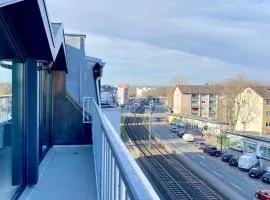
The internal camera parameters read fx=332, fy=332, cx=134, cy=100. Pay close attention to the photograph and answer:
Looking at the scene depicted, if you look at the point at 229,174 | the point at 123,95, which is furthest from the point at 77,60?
the point at 123,95

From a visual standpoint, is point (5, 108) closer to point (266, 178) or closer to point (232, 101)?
point (266, 178)

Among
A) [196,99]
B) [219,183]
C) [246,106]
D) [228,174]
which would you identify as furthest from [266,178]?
[196,99]

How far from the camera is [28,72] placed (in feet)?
10.0

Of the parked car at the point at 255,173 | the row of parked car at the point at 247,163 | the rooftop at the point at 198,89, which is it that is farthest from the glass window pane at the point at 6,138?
the rooftop at the point at 198,89

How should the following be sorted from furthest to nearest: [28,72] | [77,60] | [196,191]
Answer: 1. [196,191]
2. [77,60]
3. [28,72]

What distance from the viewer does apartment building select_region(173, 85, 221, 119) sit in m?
45.7

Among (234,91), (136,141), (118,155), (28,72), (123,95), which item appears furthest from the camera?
(123,95)

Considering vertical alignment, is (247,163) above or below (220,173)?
above

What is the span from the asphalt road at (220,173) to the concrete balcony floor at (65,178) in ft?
33.4

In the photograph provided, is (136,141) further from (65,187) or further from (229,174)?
(65,187)

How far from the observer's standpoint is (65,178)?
3494 mm

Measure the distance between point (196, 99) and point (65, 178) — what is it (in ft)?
145

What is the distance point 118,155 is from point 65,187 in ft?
7.69

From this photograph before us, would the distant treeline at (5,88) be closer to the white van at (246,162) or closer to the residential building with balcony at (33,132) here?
the residential building with balcony at (33,132)
